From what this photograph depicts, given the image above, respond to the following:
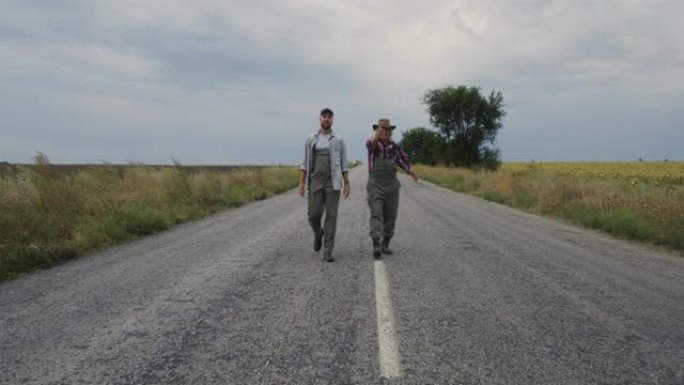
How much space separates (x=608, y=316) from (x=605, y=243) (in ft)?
20.1

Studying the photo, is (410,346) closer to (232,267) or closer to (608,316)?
(608,316)

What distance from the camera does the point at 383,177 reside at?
804 centimetres

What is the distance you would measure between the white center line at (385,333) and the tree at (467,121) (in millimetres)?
48759

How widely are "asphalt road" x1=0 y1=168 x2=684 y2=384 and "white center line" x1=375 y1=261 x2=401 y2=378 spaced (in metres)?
0.02

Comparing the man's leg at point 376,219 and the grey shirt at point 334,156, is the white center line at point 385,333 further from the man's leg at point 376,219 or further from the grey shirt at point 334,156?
the grey shirt at point 334,156

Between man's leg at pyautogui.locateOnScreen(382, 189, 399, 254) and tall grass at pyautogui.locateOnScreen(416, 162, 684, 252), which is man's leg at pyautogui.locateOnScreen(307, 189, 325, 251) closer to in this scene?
man's leg at pyautogui.locateOnScreen(382, 189, 399, 254)

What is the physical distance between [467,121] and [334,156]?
48.8 metres

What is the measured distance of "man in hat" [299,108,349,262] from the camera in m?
7.50

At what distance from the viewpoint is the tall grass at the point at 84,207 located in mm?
8047

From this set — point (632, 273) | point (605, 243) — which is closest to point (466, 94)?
point (605, 243)

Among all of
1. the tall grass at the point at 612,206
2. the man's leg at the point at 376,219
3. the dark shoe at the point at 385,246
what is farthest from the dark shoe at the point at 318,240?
the tall grass at the point at 612,206

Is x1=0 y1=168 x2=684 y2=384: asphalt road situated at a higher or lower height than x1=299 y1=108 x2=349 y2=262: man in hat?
lower

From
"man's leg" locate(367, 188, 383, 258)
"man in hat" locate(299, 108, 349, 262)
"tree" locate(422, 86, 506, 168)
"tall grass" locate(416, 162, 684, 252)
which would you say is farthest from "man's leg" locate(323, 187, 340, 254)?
"tree" locate(422, 86, 506, 168)

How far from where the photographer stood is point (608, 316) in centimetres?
490
